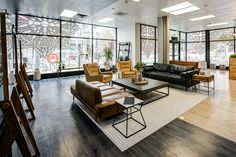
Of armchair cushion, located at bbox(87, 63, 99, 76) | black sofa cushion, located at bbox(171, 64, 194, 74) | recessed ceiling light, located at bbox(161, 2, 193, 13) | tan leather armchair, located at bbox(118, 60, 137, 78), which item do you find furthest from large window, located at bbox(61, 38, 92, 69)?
black sofa cushion, located at bbox(171, 64, 194, 74)

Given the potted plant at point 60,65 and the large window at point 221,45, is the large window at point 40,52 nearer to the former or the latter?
the potted plant at point 60,65

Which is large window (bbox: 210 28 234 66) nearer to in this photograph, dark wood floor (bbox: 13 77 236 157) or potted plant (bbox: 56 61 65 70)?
dark wood floor (bbox: 13 77 236 157)

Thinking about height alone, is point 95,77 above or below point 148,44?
below

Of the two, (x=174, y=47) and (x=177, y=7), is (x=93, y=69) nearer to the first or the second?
(x=177, y=7)

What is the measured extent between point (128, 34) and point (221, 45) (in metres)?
7.25

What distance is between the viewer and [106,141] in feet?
7.66

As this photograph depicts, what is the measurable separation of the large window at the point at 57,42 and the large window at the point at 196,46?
787 cm

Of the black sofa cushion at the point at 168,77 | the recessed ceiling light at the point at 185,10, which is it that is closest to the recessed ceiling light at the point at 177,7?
the recessed ceiling light at the point at 185,10

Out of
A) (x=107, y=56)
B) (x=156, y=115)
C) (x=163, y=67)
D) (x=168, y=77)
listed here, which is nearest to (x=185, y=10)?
(x=163, y=67)

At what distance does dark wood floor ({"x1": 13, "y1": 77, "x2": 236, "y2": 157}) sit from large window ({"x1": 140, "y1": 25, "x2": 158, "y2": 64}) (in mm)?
7494

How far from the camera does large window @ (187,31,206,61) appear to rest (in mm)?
12178

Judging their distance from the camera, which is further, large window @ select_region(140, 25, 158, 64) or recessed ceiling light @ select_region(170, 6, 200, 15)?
large window @ select_region(140, 25, 158, 64)

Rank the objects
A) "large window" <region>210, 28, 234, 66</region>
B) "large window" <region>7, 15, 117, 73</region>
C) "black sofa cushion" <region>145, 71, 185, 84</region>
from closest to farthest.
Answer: "black sofa cushion" <region>145, 71, 185, 84</region> → "large window" <region>7, 15, 117, 73</region> → "large window" <region>210, 28, 234, 66</region>

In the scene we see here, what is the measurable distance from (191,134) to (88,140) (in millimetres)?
1719
